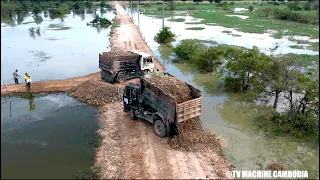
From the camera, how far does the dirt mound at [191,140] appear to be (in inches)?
458

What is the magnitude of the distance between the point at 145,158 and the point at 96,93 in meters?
7.45

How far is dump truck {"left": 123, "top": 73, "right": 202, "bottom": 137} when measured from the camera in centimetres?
1148

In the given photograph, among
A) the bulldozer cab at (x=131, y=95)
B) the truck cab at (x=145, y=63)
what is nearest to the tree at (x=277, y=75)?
the bulldozer cab at (x=131, y=95)

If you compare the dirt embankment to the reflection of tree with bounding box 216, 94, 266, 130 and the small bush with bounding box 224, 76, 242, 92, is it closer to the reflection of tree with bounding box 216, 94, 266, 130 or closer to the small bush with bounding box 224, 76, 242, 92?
the reflection of tree with bounding box 216, 94, 266, 130

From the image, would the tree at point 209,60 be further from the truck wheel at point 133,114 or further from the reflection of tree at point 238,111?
the truck wheel at point 133,114

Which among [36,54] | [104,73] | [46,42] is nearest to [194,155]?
[104,73]

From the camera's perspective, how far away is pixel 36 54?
30844 mm

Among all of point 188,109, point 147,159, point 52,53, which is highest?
point 52,53

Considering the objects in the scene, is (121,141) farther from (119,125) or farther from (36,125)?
(36,125)

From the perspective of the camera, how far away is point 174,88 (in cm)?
1277

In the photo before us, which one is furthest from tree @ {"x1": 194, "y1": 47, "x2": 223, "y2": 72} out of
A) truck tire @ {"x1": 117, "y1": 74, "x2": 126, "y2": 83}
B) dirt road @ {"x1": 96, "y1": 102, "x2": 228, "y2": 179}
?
dirt road @ {"x1": 96, "y1": 102, "x2": 228, "y2": 179}

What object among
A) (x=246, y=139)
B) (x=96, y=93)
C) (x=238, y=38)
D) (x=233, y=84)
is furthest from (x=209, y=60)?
(x=238, y=38)

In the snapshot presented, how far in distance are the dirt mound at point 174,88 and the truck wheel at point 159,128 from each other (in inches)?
46.8

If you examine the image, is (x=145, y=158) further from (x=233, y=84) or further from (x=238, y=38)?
(x=238, y=38)
